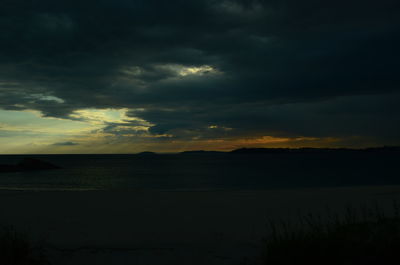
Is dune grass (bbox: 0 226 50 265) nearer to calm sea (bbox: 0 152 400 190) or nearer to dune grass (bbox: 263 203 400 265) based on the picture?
dune grass (bbox: 263 203 400 265)

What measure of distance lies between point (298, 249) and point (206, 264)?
74.8 inches

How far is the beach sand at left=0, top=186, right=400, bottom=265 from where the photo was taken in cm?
677

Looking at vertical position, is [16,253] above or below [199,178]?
above

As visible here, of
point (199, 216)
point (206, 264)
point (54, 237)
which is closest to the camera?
point (206, 264)

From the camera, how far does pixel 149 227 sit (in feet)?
34.3

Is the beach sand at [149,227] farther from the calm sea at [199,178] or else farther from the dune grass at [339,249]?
the calm sea at [199,178]

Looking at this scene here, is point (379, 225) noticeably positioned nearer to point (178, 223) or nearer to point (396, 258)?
point (396, 258)

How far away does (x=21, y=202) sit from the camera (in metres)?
16.2

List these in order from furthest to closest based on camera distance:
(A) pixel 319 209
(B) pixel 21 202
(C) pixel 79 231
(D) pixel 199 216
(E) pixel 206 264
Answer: (B) pixel 21 202 → (A) pixel 319 209 → (D) pixel 199 216 → (C) pixel 79 231 → (E) pixel 206 264

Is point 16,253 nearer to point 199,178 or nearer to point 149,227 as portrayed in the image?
point 149,227

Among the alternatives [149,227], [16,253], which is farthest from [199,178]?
[16,253]

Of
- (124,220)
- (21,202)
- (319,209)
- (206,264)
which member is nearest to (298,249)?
(206,264)

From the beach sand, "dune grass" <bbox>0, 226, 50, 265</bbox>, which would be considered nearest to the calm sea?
the beach sand

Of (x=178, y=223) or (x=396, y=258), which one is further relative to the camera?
(x=178, y=223)
